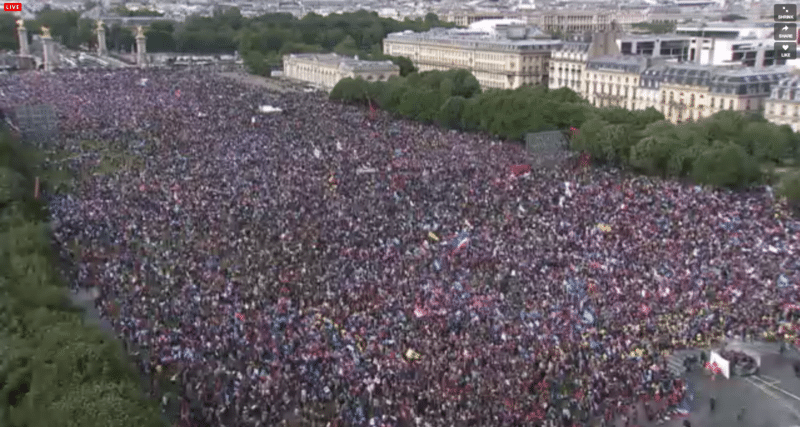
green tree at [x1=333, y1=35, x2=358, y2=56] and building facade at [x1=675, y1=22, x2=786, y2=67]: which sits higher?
building facade at [x1=675, y1=22, x2=786, y2=67]

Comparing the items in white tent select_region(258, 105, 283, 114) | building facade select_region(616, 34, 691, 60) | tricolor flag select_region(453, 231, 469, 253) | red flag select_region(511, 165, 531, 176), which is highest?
building facade select_region(616, 34, 691, 60)

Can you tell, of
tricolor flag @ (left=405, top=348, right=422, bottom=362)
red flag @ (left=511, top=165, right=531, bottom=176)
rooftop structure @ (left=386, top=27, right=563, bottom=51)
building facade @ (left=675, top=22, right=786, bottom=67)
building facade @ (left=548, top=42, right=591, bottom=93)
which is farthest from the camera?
rooftop structure @ (left=386, top=27, right=563, bottom=51)

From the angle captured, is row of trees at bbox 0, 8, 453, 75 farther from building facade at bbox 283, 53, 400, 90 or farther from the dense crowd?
the dense crowd

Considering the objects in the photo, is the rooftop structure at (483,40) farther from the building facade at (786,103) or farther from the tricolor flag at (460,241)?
the tricolor flag at (460,241)

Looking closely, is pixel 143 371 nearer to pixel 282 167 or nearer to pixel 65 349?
pixel 65 349

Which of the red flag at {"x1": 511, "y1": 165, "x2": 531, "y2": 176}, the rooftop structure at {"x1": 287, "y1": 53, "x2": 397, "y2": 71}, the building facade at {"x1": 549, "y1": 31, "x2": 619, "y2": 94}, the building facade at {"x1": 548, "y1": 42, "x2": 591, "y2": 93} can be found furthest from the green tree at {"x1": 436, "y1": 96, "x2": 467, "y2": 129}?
the rooftop structure at {"x1": 287, "y1": 53, "x2": 397, "y2": 71}

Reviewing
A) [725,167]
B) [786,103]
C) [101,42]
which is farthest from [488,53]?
[101,42]

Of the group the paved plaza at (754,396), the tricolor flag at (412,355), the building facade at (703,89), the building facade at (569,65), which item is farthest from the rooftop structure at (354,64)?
the paved plaza at (754,396)

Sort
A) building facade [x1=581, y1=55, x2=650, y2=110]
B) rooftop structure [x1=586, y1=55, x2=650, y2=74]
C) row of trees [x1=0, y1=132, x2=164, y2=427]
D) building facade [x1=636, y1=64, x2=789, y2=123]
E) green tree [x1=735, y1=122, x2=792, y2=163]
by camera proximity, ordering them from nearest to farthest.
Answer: row of trees [x1=0, y1=132, x2=164, y2=427], green tree [x1=735, y1=122, x2=792, y2=163], building facade [x1=636, y1=64, x2=789, y2=123], rooftop structure [x1=586, y1=55, x2=650, y2=74], building facade [x1=581, y1=55, x2=650, y2=110]

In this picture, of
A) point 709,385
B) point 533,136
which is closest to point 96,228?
point 709,385
